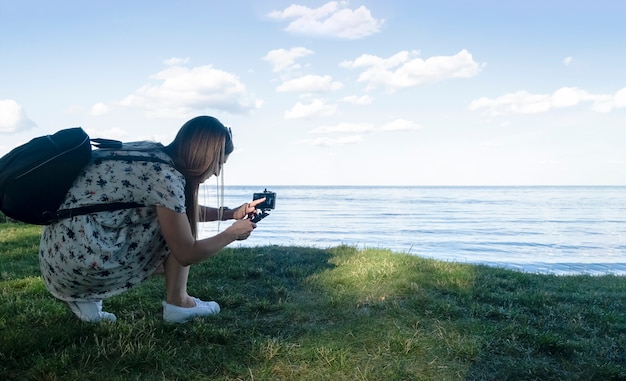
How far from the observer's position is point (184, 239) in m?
3.00

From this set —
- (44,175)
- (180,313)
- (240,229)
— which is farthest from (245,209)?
(44,175)

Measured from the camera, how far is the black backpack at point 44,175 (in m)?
2.68

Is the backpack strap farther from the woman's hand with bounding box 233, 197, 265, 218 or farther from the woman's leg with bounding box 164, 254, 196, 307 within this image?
the woman's hand with bounding box 233, 197, 265, 218

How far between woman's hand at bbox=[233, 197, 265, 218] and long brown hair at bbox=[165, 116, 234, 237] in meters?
0.50

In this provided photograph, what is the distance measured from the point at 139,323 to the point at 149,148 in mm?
1170

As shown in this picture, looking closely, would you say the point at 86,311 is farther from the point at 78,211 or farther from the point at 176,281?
the point at 78,211

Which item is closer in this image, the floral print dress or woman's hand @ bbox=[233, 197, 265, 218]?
the floral print dress

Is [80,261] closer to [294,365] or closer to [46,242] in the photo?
[46,242]

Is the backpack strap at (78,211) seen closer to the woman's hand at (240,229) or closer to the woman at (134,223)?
the woman at (134,223)

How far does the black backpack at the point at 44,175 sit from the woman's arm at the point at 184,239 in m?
0.29

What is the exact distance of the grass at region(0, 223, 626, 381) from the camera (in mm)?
2795

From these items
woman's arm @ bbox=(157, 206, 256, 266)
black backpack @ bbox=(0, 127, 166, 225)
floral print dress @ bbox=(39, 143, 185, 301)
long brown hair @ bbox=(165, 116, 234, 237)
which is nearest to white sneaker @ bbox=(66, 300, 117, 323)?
floral print dress @ bbox=(39, 143, 185, 301)

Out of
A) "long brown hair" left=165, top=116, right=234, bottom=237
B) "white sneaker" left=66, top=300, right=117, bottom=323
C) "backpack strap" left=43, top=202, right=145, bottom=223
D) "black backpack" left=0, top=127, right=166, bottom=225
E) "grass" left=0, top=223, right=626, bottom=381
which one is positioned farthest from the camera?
"white sneaker" left=66, top=300, right=117, bottom=323

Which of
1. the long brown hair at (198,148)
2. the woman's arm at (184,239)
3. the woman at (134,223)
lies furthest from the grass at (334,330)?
the long brown hair at (198,148)
